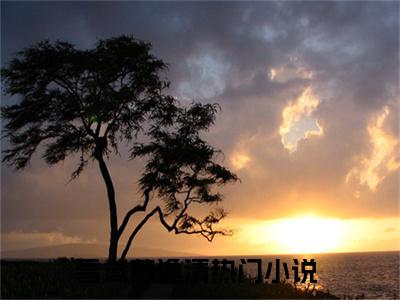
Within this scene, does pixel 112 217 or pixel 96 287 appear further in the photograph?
pixel 112 217

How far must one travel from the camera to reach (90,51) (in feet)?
121

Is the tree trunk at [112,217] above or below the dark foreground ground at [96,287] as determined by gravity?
above

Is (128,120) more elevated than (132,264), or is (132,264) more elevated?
(128,120)

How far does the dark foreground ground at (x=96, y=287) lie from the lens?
27.8 meters

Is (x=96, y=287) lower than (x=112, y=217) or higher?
lower

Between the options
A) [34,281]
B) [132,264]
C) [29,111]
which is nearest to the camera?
[34,281]

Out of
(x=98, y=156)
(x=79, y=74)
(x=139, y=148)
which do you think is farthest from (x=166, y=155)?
(x=79, y=74)

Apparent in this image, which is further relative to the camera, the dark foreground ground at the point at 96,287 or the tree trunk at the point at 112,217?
the tree trunk at the point at 112,217

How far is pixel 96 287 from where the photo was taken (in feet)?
95.5

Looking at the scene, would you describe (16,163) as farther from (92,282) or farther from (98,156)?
(92,282)

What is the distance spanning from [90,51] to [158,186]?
9.76 metres

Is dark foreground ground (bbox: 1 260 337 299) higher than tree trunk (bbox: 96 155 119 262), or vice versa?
tree trunk (bbox: 96 155 119 262)

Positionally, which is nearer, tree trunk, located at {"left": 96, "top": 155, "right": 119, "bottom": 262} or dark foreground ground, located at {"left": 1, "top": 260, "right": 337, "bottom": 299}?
dark foreground ground, located at {"left": 1, "top": 260, "right": 337, "bottom": 299}

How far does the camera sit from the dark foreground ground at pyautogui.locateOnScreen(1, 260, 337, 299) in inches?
1094
